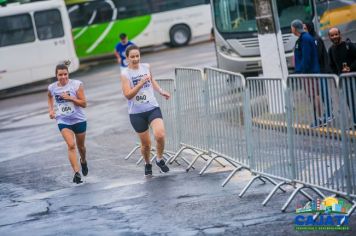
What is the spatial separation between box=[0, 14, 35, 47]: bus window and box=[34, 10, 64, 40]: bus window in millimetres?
274

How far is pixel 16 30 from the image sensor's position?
30594 mm

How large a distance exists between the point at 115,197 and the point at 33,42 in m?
20.7

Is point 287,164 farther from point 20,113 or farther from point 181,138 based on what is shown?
point 20,113

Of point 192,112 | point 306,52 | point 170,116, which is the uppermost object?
point 306,52

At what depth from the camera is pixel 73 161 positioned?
1225cm

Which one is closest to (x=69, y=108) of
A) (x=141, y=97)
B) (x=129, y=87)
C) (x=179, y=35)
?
(x=129, y=87)

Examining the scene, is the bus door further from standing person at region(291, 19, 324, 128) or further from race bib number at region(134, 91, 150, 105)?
race bib number at region(134, 91, 150, 105)

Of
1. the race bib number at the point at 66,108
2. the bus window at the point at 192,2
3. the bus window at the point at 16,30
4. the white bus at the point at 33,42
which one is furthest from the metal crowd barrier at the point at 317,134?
the bus window at the point at 192,2

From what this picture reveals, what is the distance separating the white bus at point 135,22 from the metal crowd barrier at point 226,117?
24126mm

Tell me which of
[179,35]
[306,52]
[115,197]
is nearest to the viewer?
[115,197]

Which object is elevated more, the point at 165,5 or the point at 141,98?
the point at 141,98

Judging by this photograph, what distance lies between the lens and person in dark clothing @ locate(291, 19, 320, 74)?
14500 mm

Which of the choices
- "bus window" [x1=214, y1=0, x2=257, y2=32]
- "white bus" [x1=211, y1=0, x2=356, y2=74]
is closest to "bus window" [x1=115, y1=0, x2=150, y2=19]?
"white bus" [x1=211, y1=0, x2=356, y2=74]

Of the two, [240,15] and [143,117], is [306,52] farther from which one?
[240,15]
